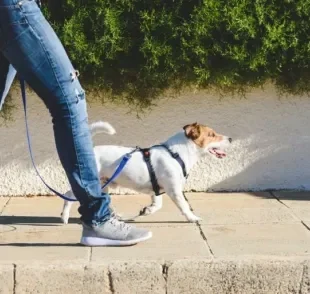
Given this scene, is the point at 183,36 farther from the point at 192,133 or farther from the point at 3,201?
the point at 3,201

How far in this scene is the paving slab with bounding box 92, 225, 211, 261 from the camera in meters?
4.56

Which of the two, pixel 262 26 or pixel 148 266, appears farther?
pixel 262 26

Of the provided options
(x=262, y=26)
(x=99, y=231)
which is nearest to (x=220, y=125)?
(x=262, y=26)

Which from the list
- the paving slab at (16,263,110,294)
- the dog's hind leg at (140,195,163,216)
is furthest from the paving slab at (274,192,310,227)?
the paving slab at (16,263,110,294)

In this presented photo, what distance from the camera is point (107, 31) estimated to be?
6.57 meters

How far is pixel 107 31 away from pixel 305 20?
179 centimetres

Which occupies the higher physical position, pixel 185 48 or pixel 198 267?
pixel 185 48

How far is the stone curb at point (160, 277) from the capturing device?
4.37m

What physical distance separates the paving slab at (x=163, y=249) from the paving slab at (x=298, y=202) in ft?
3.49

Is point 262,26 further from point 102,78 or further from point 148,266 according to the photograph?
point 148,266

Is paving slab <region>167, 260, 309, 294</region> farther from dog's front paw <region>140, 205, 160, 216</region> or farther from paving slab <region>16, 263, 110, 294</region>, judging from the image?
dog's front paw <region>140, 205, 160, 216</region>

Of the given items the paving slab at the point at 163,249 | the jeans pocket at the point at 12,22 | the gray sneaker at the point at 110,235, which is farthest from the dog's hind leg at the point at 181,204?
the jeans pocket at the point at 12,22

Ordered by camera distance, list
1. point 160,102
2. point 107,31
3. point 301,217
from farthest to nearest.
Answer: point 160,102
point 107,31
point 301,217

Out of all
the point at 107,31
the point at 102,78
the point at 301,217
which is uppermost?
the point at 107,31
